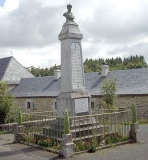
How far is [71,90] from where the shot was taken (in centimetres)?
917

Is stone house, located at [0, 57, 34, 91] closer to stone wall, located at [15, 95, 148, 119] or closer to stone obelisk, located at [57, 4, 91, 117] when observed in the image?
stone wall, located at [15, 95, 148, 119]

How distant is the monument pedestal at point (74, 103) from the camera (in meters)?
9.02

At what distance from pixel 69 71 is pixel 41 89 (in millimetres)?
19026

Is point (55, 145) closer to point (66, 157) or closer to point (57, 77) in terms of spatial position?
Result: point (66, 157)

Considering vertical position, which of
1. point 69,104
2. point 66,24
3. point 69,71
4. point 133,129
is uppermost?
point 66,24

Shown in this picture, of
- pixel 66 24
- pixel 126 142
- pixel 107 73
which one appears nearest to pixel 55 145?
pixel 126 142

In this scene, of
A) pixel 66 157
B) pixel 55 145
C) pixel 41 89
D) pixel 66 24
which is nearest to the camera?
pixel 66 157

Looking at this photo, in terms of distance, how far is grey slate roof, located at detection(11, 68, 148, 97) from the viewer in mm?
21625

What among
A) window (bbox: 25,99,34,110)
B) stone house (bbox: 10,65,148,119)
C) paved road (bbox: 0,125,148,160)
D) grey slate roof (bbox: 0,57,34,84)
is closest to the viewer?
paved road (bbox: 0,125,148,160)

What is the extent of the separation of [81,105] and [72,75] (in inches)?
45.5

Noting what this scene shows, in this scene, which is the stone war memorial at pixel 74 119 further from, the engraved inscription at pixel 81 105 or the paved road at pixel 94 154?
the paved road at pixel 94 154

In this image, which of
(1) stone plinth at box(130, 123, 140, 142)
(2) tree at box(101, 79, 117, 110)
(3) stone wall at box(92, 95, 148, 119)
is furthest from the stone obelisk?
(3) stone wall at box(92, 95, 148, 119)

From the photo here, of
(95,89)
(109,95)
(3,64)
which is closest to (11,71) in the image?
(3,64)

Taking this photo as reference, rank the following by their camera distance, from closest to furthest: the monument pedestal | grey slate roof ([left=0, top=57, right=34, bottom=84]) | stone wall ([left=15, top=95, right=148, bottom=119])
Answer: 1. the monument pedestal
2. stone wall ([left=15, top=95, right=148, bottom=119])
3. grey slate roof ([left=0, top=57, right=34, bottom=84])
